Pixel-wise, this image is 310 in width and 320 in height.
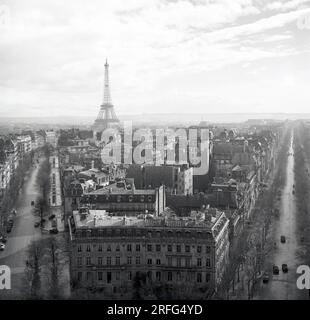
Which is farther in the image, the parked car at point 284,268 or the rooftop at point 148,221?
the parked car at point 284,268

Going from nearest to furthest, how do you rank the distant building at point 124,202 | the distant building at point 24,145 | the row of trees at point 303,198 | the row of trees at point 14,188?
the distant building at point 124,202
the row of trees at point 303,198
the row of trees at point 14,188
the distant building at point 24,145

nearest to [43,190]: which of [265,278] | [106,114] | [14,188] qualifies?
[14,188]

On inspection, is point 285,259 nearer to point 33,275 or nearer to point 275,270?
point 275,270

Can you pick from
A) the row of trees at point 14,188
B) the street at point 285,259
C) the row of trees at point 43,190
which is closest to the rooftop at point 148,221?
the street at point 285,259

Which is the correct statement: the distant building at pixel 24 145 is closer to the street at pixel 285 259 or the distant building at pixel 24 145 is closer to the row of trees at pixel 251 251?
the row of trees at pixel 251 251

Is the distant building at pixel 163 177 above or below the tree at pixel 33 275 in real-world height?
above

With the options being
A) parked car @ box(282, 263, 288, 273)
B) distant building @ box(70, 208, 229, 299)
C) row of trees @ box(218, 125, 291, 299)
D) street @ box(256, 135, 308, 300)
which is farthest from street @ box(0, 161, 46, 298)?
parked car @ box(282, 263, 288, 273)

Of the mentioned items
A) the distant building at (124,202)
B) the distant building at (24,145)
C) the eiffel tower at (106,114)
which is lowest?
the distant building at (124,202)
